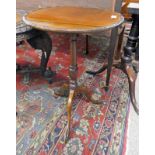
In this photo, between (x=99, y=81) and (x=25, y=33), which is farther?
(x=99, y=81)

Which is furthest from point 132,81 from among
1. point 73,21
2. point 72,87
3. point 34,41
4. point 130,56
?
point 34,41

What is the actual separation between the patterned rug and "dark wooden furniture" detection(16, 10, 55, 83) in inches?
3.0

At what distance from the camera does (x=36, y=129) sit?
1.47 metres

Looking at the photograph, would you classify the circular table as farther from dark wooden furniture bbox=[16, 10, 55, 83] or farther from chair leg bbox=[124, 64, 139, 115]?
chair leg bbox=[124, 64, 139, 115]

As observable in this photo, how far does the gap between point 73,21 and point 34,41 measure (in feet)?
2.59

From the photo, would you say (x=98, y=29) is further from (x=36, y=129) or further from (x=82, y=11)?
(x=36, y=129)

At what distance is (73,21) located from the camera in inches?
49.8

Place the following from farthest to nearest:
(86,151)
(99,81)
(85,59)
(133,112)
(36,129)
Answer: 1. (85,59)
2. (99,81)
3. (133,112)
4. (36,129)
5. (86,151)

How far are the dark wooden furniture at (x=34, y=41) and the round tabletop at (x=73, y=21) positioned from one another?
0.36 m

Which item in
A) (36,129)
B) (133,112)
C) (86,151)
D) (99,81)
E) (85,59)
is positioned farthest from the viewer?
(85,59)

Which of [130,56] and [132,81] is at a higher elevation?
[130,56]

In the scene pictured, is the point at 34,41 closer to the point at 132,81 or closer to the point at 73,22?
the point at 73,22
